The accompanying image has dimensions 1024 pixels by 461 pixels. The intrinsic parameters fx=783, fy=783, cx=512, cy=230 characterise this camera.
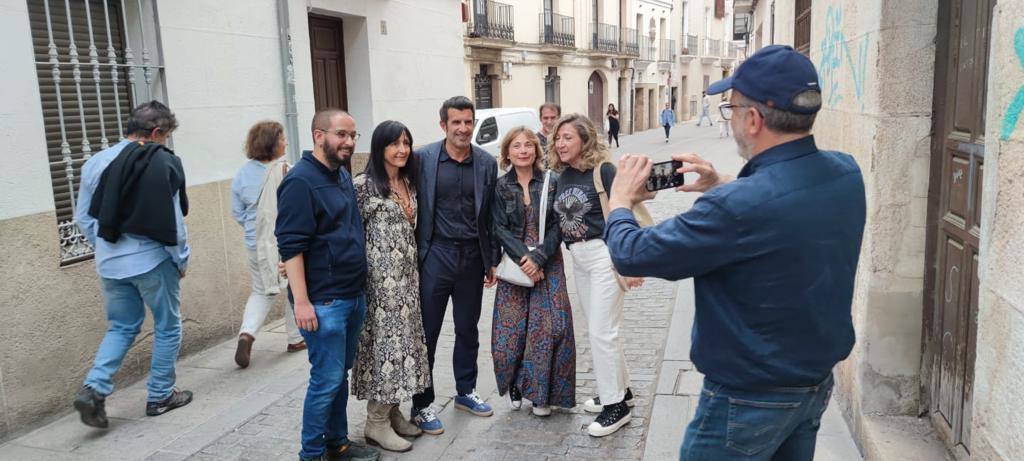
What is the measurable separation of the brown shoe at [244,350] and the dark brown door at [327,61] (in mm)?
3252

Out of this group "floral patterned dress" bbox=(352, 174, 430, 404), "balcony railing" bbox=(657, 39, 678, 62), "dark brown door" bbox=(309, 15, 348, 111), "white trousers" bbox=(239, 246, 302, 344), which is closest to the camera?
"floral patterned dress" bbox=(352, 174, 430, 404)

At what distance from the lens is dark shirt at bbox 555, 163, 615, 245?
4266 mm

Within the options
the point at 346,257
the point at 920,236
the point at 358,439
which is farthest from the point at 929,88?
the point at 358,439

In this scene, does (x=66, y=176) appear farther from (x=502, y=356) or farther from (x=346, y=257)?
(x=502, y=356)

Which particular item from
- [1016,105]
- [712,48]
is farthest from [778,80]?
[712,48]

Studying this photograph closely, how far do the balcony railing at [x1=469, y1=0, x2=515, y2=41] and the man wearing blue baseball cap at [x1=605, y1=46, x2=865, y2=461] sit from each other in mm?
21943

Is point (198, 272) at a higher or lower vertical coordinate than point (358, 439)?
higher

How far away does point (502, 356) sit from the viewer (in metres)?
4.52

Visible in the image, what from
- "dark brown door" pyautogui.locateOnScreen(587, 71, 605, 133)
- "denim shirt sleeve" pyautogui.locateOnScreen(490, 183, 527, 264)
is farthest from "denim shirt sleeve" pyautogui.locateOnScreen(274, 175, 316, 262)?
"dark brown door" pyautogui.locateOnScreen(587, 71, 605, 133)

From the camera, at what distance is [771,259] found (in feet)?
6.64

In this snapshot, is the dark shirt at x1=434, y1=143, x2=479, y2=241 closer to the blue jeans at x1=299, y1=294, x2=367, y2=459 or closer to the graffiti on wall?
the blue jeans at x1=299, y1=294, x2=367, y2=459

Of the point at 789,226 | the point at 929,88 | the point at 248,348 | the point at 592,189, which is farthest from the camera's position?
the point at 248,348

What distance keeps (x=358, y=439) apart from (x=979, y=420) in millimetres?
3093

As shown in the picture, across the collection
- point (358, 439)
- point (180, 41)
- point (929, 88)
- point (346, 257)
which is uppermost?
point (180, 41)
